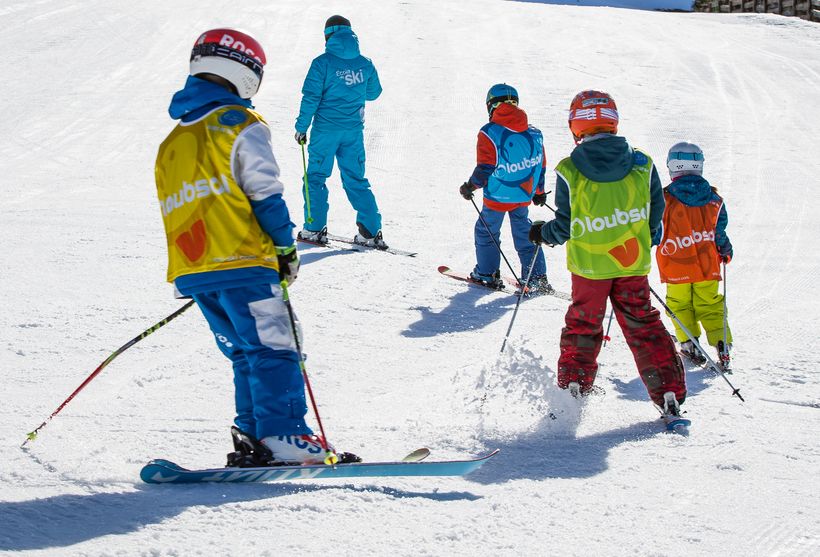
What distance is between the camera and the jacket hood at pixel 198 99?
3.29m

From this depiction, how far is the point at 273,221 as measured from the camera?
3275 mm

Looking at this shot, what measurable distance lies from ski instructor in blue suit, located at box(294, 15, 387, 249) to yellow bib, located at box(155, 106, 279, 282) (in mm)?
4642

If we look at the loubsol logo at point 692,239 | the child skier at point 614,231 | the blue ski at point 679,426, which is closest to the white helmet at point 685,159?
the loubsol logo at point 692,239

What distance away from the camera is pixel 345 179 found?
8.29 metres

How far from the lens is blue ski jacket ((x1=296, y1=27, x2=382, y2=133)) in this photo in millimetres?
7957

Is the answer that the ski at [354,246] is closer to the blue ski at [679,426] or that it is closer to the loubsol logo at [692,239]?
the loubsol logo at [692,239]

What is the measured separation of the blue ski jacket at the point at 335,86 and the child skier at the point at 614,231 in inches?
159

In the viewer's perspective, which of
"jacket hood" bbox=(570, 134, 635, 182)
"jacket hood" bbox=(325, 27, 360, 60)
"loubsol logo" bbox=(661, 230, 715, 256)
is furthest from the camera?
"jacket hood" bbox=(325, 27, 360, 60)

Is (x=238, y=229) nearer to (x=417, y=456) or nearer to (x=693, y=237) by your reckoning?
(x=417, y=456)

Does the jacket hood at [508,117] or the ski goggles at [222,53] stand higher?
the ski goggles at [222,53]

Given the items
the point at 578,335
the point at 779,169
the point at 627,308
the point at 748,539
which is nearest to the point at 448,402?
the point at 578,335

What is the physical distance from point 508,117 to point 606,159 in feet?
9.24

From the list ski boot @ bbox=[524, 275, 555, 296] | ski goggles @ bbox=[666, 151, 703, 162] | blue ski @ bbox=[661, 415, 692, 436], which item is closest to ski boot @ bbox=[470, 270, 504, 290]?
ski boot @ bbox=[524, 275, 555, 296]

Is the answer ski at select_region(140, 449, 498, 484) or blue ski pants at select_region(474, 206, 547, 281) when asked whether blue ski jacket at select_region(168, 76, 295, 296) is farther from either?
blue ski pants at select_region(474, 206, 547, 281)
